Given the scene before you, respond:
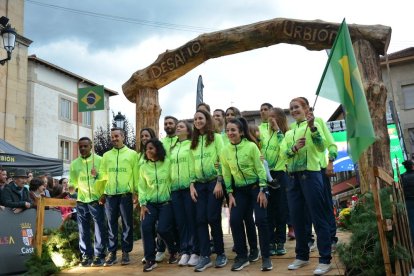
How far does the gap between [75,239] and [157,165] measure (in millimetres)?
2003

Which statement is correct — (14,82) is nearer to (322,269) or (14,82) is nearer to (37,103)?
(37,103)

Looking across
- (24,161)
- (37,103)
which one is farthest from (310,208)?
(37,103)

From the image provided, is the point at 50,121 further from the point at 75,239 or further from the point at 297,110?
the point at 297,110

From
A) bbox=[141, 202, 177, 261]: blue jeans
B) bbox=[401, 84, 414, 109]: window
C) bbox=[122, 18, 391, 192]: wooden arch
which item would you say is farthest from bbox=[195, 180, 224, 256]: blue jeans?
bbox=[401, 84, 414, 109]: window

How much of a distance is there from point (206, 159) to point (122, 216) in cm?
160

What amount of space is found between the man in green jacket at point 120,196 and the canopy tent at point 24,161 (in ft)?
18.0

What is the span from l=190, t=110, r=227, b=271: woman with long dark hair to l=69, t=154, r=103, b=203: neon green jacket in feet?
5.51

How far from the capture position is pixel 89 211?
6684 millimetres

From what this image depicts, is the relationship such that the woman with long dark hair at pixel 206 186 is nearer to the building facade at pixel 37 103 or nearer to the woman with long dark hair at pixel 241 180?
the woman with long dark hair at pixel 241 180

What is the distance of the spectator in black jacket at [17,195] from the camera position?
7.34 meters

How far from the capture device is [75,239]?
706 cm

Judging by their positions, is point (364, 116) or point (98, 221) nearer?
point (364, 116)

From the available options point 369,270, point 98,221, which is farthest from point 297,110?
point 98,221

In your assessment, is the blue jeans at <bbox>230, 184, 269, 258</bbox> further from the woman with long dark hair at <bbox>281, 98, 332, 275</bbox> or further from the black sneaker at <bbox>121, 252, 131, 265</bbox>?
the black sneaker at <bbox>121, 252, 131, 265</bbox>
